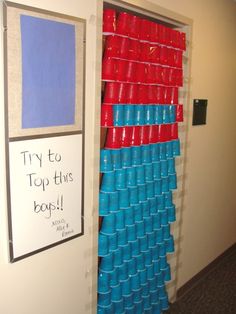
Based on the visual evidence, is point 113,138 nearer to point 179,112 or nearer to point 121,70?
point 121,70

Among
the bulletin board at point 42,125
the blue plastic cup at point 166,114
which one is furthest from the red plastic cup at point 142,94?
the bulletin board at point 42,125

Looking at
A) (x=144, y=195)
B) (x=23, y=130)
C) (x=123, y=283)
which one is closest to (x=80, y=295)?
(x=123, y=283)

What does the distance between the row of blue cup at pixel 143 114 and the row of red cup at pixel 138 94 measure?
32mm

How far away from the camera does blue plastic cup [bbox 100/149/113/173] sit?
172 cm

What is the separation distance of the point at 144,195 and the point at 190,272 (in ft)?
3.60

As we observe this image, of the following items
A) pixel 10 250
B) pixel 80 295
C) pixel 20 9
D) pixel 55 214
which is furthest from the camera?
pixel 80 295

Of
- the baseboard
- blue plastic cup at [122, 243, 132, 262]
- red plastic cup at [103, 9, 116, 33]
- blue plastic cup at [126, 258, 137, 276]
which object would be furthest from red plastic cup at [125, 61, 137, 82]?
the baseboard

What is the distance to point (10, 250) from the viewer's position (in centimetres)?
133

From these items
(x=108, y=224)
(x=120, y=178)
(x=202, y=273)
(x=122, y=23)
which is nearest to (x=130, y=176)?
(x=120, y=178)

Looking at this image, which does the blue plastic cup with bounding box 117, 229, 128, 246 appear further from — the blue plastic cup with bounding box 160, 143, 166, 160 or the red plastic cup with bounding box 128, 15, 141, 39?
the red plastic cup with bounding box 128, 15, 141, 39

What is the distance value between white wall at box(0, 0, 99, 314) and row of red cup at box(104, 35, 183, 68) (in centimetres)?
12

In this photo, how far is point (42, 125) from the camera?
1.37 metres

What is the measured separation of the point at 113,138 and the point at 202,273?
1764mm

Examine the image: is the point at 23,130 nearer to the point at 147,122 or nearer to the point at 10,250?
the point at 10,250
